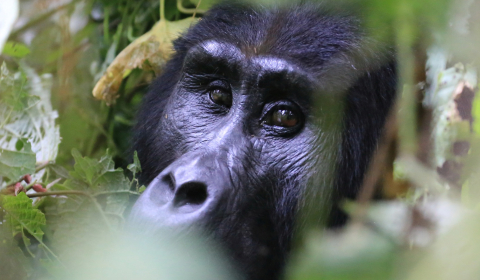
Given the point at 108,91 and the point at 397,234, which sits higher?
the point at 397,234

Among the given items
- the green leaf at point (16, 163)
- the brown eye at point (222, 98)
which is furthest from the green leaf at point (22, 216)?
the brown eye at point (222, 98)

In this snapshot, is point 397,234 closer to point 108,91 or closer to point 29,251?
point 29,251

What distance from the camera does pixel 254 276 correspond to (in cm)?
232

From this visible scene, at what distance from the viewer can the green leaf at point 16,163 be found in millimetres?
2545

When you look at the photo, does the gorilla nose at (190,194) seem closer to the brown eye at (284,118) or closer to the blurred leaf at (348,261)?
the brown eye at (284,118)

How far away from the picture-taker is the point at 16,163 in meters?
2.58

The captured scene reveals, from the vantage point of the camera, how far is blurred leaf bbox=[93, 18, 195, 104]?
3.53 m

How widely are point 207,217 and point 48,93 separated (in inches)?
80.6

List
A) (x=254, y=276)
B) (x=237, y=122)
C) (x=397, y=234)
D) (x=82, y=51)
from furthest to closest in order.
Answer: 1. (x=82, y=51)
2. (x=237, y=122)
3. (x=254, y=276)
4. (x=397, y=234)

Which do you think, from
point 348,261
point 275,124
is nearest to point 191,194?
point 275,124

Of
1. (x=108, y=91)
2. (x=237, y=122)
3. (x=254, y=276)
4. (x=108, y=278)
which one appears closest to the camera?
(x=108, y=278)

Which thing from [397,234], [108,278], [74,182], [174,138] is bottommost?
[74,182]

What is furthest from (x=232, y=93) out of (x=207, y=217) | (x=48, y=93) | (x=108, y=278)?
(x=108, y=278)

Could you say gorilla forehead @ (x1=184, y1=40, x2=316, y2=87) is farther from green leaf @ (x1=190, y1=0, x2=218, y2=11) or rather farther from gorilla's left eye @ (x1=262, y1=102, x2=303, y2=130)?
green leaf @ (x1=190, y1=0, x2=218, y2=11)
